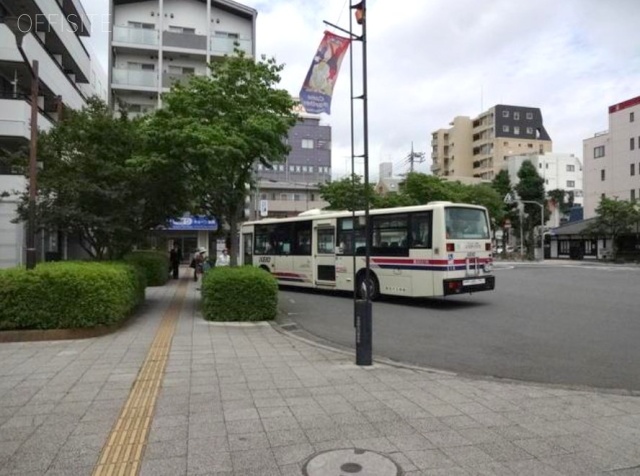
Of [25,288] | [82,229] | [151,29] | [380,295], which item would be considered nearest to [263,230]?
[380,295]

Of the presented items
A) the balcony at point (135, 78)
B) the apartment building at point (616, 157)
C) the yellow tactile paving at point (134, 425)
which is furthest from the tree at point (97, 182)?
the apartment building at point (616, 157)

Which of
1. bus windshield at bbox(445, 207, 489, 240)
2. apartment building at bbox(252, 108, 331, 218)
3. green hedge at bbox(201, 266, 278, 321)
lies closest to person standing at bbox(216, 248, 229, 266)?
green hedge at bbox(201, 266, 278, 321)

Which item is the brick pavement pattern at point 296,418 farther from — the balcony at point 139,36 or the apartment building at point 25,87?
the balcony at point 139,36

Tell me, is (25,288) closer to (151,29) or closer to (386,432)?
(386,432)

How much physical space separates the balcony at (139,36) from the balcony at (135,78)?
2.15 metres

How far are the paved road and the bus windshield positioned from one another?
76.4 inches

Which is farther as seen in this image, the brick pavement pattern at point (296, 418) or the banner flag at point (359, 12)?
the banner flag at point (359, 12)

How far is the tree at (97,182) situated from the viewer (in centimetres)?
1334

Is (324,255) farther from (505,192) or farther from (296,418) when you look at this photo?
(505,192)

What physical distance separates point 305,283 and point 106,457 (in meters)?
15.4

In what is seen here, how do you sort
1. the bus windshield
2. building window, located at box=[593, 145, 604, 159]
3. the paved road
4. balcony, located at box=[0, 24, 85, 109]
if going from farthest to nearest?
building window, located at box=[593, 145, 604, 159], balcony, located at box=[0, 24, 85, 109], the bus windshield, the paved road

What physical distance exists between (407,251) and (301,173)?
62.0m

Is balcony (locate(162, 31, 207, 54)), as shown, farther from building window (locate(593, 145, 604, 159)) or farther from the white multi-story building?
the white multi-story building

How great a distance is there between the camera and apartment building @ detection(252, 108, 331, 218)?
6525 centimetres
